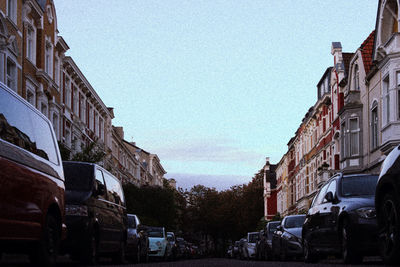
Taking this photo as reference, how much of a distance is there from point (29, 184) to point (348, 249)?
638 cm

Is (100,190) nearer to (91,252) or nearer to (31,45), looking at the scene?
(91,252)

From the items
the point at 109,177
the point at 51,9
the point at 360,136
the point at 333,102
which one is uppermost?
the point at 51,9

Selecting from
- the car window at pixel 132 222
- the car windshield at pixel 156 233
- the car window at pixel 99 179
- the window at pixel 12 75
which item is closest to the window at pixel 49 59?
the window at pixel 12 75

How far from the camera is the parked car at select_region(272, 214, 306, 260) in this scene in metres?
21.3

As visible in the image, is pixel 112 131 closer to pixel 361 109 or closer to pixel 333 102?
pixel 333 102

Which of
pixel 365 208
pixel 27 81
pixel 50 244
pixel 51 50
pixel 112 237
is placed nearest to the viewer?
pixel 50 244

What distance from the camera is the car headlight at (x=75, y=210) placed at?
1287cm

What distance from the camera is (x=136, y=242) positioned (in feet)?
69.2

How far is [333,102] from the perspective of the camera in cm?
5216

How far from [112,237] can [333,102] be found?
38.6 meters

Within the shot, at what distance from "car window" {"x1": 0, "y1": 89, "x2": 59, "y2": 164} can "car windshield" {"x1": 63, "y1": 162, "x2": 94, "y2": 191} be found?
128 inches

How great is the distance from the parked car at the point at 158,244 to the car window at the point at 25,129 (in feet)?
→ 70.3

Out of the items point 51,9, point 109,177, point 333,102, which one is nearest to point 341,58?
point 333,102

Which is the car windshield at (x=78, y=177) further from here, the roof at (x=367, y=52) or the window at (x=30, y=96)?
the roof at (x=367, y=52)
